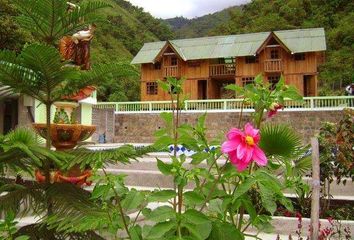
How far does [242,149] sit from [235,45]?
2444 centimetres

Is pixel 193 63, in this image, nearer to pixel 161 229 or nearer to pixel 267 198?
pixel 267 198

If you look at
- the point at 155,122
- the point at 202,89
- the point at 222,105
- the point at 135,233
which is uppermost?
the point at 202,89

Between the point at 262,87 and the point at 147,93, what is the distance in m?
25.3

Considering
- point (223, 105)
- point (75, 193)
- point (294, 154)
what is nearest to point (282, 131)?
point (294, 154)

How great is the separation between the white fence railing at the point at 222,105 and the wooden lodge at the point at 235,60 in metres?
1.82

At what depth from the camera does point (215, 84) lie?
89.2 feet

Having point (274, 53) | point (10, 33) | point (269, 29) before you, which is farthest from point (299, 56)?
point (269, 29)

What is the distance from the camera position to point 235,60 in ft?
82.4

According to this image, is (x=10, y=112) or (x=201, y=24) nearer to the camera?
(x=10, y=112)

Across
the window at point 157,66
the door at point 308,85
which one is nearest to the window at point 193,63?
the window at point 157,66

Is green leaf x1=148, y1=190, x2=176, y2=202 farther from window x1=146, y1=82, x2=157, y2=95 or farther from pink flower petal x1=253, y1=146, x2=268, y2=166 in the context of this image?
window x1=146, y1=82, x2=157, y2=95

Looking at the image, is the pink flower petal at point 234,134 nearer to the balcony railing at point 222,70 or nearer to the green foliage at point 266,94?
the green foliage at point 266,94

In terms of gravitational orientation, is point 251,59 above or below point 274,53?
below

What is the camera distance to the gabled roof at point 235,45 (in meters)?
23.7
